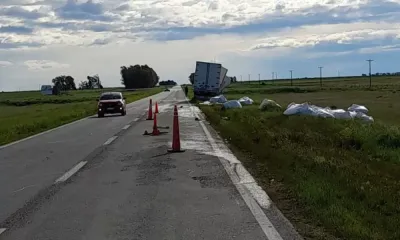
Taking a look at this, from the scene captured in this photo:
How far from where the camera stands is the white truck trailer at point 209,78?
209 feet

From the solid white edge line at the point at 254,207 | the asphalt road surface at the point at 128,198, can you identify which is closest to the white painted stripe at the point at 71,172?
the asphalt road surface at the point at 128,198

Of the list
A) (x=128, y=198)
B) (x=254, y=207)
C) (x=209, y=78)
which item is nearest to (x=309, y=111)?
(x=128, y=198)

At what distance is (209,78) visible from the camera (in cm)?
6388

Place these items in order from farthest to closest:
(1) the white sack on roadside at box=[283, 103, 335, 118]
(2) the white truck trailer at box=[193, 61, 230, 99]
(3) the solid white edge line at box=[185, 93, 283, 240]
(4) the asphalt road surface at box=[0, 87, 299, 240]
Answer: (2) the white truck trailer at box=[193, 61, 230, 99]
(1) the white sack on roadside at box=[283, 103, 335, 118]
(4) the asphalt road surface at box=[0, 87, 299, 240]
(3) the solid white edge line at box=[185, 93, 283, 240]

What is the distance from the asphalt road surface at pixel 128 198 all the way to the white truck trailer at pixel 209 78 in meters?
45.8

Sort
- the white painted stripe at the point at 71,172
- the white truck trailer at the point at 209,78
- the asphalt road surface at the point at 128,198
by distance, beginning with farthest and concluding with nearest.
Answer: the white truck trailer at the point at 209,78 < the white painted stripe at the point at 71,172 < the asphalt road surface at the point at 128,198

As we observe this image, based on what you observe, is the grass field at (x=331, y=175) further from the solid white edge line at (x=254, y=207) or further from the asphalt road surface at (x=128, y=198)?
the asphalt road surface at (x=128, y=198)

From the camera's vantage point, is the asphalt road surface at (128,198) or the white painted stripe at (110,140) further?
the white painted stripe at (110,140)

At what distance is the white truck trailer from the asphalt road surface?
4585 cm

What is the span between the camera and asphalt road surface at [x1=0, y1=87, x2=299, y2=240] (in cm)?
773

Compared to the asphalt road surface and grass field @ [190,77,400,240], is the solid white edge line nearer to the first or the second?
the asphalt road surface

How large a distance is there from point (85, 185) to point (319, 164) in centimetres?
492

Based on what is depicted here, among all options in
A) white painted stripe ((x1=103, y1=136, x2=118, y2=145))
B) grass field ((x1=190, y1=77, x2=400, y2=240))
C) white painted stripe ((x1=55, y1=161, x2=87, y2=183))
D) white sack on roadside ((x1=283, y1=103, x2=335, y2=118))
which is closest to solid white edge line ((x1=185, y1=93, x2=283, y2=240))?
grass field ((x1=190, y1=77, x2=400, y2=240))

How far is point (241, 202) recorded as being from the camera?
9609mm
